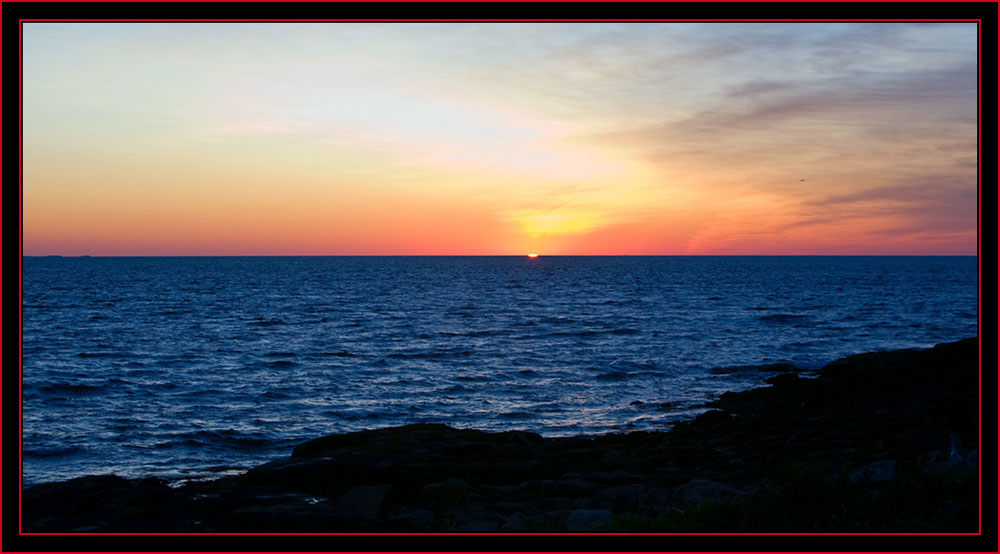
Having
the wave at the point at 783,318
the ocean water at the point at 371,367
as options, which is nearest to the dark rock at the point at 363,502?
the ocean water at the point at 371,367

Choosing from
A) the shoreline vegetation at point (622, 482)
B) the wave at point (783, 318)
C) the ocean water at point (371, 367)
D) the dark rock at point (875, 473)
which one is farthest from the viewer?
the wave at point (783, 318)

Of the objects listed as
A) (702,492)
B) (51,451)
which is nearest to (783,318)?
(702,492)

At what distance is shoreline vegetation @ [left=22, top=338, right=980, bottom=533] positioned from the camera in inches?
321

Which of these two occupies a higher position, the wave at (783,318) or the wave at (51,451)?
the wave at (783,318)

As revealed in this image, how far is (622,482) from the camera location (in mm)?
13805

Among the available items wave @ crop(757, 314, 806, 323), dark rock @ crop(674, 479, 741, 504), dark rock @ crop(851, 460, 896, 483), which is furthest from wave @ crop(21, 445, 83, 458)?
wave @ crop(757, 314, 806, 323)

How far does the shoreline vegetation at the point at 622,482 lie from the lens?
8.16 meters

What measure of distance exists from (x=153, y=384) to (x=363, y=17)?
99.1 feet

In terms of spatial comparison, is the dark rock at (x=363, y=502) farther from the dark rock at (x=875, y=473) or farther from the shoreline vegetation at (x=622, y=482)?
the dark rock at (x=875, y=473)

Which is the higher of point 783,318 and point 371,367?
point 783,318

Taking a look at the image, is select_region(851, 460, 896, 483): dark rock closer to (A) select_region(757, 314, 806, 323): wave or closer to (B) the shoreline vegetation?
(B) the shoreline vegetation

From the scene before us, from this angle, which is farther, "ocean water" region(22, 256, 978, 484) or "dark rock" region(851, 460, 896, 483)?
"ocean water" region(22, 256, 978, 484)

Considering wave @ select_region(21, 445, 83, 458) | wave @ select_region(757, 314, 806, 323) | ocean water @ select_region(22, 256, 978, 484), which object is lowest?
wave @ select_region(21, 445, 83, 458)

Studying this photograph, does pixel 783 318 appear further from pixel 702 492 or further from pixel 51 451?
pixel 51 451
